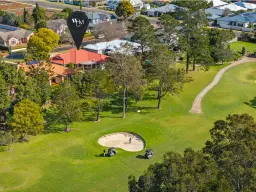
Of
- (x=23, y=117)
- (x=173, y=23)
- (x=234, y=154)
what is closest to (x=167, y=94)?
(x=173, y=23)

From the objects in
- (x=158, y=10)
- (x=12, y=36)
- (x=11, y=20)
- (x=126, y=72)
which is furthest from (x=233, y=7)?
(x=126, y=72)

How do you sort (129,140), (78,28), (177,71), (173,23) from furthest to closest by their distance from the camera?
(173,23), (177,71), (129,140), (78,28)

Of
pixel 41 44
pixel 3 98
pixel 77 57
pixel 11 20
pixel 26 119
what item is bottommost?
pixel 26 119

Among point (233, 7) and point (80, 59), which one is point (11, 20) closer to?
point (80, 59)

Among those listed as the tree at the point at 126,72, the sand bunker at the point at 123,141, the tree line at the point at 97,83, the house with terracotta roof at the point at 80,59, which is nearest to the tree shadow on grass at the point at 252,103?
the tree line at the point at 97,83

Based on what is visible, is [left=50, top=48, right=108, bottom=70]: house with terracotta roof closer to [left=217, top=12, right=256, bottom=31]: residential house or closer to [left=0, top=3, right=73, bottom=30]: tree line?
[left=0, top=3, right=73, bottom=30]: tree line

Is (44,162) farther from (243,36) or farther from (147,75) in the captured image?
(243,36)
